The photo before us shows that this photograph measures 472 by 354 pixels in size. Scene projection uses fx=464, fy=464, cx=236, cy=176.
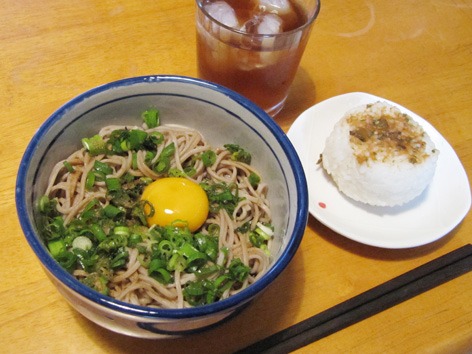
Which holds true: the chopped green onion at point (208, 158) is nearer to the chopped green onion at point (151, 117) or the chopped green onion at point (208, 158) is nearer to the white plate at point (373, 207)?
the chopped green onion at point (151, 117)

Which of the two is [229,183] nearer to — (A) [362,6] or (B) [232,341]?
(B) [232,341]

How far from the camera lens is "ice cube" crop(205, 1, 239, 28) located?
1.53m

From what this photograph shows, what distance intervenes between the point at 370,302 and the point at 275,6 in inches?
40.4

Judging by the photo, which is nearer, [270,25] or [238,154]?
[238,154]

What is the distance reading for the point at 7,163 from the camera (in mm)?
1441

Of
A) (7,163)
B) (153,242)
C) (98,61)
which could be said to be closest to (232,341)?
(153,242)

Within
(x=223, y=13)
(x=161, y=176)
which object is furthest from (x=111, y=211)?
(x=223, y=13)

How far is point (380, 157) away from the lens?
1.47 m

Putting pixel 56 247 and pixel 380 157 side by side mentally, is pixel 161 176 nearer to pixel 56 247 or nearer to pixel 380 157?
pixel 56 247

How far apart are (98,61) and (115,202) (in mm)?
743

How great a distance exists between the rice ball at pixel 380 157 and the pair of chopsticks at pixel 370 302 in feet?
0.76

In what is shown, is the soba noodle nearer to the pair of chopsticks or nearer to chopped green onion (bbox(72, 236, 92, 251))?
chopped green onion (bbox(72, 236, 92, 251))

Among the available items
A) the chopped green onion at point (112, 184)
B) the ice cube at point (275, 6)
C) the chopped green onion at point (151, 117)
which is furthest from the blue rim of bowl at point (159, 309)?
the ice cube at point (275, 6)

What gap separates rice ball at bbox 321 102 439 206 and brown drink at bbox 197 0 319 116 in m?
0.28
